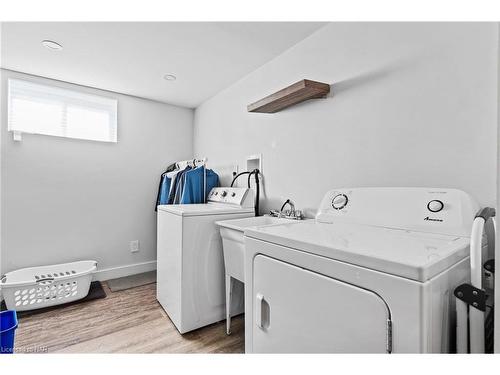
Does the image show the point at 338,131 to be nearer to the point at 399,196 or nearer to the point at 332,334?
the point at 399,196

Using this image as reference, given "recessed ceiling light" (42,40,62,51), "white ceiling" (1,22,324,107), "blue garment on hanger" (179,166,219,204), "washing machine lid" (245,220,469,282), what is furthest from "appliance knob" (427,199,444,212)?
"recessed ceiling light" (42,40,62,51)

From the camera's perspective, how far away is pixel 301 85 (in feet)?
5.27

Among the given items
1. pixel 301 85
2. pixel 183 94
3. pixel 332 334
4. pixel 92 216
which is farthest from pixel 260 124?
pixel 92 216

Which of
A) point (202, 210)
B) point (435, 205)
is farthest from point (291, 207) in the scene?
point (435, 205)

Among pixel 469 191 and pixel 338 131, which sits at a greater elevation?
pixel 338 131

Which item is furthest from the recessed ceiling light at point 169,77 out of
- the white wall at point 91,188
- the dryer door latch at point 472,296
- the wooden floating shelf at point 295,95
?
the dryer door latch at point 472,296

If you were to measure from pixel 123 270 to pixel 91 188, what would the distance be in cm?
104

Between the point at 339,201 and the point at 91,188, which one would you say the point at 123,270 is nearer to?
the point at 91,188

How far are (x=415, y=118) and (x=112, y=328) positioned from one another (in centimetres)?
245

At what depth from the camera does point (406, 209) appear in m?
1.17

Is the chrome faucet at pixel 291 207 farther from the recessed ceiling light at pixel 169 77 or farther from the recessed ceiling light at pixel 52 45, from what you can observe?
the recessed ceiling light at pixel 52 45

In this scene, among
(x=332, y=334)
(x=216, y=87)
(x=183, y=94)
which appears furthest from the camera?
(x=183, y=94)

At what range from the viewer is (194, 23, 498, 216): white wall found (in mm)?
1101

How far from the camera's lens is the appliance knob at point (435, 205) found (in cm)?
107
